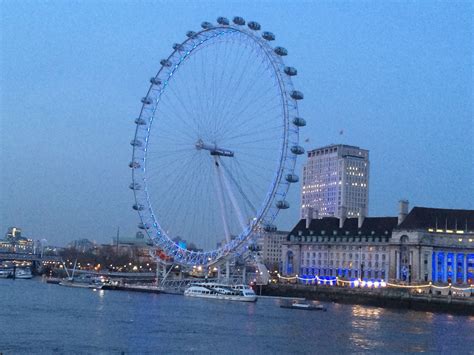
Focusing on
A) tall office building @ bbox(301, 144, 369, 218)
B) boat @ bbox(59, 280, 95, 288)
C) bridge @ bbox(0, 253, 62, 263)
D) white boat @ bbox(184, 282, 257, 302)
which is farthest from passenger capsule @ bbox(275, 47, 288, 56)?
tall office building @ bbox(301, 144, 369, 218)

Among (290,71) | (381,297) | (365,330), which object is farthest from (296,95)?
(381,297)

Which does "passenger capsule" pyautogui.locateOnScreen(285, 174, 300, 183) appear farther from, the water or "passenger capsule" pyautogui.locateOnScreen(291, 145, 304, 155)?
the water

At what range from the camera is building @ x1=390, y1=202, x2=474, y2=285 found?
308 feet

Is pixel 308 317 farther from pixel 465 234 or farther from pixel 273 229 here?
pixel 465 234

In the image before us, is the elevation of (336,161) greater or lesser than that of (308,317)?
greater

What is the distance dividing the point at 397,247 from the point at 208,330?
178 feet

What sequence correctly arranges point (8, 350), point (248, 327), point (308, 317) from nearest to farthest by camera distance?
1. point (8, 350)
2. point (248, 327)
3. point (308, 317)

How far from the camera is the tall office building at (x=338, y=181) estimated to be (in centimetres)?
17112

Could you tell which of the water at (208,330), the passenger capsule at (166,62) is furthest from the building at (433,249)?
the passenger capsule at (166,62)

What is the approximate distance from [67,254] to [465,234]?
107871 mm

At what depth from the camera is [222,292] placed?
78.9 metres

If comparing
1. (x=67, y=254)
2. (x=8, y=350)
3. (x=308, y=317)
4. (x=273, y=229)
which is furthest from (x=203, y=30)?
(x=67, y=254)

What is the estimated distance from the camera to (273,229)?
64.9 metres

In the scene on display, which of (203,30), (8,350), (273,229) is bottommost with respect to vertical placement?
(8,350)
